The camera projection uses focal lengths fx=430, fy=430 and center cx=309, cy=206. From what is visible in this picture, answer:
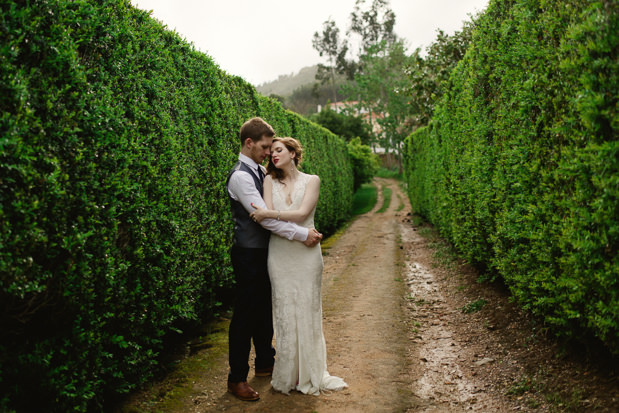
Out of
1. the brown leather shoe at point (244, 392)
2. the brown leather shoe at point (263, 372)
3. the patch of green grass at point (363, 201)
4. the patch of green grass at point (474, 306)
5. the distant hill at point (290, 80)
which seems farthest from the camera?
the distant hill at point (290, 80)

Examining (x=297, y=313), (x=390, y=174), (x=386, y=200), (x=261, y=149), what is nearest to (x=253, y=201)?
(x=261, y=149)

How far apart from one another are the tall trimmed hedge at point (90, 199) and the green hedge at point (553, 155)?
3.52m

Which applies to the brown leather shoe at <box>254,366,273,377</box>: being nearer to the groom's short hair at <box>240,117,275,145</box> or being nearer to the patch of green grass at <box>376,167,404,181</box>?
the groom's short hair at <box>240,117,275,145</box>

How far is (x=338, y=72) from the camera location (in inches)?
2403

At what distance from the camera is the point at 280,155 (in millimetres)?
4195

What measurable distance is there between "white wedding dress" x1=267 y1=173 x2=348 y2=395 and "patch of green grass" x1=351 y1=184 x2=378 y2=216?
69.9ft

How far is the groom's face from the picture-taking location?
438 cm

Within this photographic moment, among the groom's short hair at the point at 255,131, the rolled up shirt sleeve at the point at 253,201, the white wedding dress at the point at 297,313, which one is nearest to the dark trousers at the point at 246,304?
the white wedding dress at the point at 297,313

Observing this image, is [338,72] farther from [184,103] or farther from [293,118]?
[184,103]

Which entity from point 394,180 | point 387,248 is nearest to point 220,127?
point 387,248

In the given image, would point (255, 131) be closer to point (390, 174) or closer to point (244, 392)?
point (244, 392)

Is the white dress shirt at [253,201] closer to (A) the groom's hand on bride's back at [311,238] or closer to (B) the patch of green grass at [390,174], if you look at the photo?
(A) the groom's hand on bride's back at [311,238]

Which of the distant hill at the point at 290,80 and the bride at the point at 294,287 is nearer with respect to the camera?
the bride at the point at 294,287

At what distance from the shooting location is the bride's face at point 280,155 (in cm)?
419
